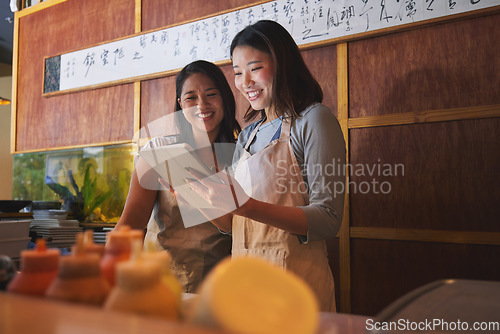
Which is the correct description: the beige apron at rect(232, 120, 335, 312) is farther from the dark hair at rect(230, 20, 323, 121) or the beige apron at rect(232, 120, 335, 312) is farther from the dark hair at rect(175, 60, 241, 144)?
the dark hair at rect(175, 60, 241, 144)

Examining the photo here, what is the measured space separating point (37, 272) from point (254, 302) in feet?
1.10

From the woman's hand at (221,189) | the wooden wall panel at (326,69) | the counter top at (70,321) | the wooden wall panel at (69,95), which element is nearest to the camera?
the counter top at (70,321)

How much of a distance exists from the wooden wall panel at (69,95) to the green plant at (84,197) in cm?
28

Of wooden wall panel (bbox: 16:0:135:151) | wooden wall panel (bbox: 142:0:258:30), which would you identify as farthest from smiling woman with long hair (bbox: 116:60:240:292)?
wooden wall panel (bbox: 16:0:135:151)

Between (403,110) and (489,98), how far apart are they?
0.34m

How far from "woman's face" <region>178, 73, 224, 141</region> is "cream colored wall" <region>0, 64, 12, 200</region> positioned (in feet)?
18.2

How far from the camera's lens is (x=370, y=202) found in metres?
1.99

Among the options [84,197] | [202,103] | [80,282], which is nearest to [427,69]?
[202,103]

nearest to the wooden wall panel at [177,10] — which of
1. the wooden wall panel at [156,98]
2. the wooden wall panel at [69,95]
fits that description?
the wooden wall panel at [69,95]

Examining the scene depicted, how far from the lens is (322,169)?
4.33 ft

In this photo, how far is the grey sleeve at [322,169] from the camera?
4.17ft

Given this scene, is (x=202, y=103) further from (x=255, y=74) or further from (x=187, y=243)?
(x=187, y=243)

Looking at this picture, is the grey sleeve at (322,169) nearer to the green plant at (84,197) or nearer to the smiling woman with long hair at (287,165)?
the smiling woman with long hair at (287,165)

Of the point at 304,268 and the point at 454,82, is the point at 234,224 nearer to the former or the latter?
the point at 304,268
